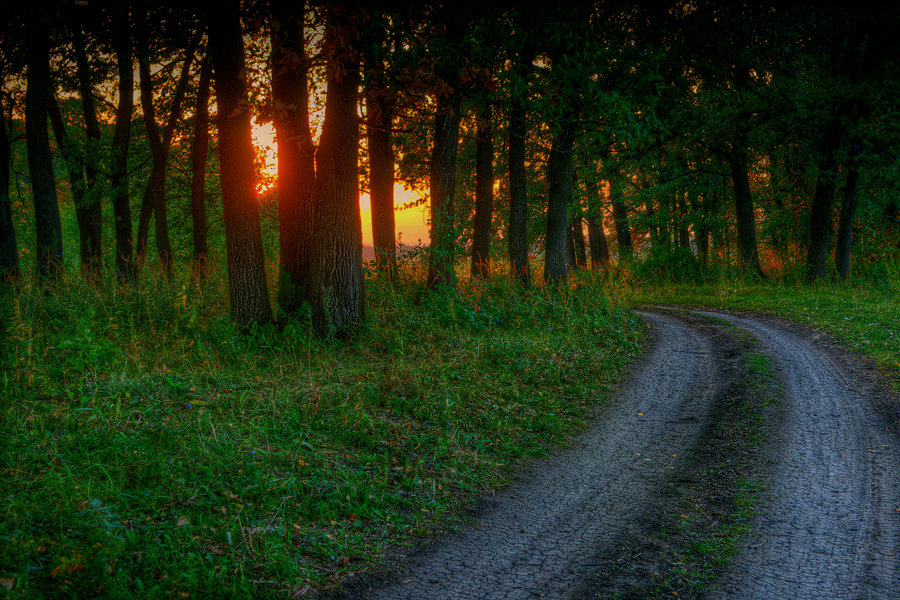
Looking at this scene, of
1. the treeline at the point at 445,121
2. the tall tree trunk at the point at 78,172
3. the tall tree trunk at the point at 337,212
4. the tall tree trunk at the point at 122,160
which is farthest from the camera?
the tall tree trunk at the point at 122,160

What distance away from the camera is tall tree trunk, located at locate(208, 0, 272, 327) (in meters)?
7.44

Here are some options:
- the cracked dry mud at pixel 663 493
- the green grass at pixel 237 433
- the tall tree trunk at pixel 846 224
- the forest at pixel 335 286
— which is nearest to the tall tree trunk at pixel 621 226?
the forest at pixel 335 286

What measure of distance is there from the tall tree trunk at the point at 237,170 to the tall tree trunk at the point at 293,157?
51cm

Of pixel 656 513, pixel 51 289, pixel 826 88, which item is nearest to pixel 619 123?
pixel 656 513

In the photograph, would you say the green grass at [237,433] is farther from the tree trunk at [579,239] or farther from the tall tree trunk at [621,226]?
the tree trunk at [579,239]

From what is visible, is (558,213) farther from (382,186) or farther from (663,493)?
(663,493)

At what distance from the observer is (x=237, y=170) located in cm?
762

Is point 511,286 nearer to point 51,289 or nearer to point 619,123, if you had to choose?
point 619,123

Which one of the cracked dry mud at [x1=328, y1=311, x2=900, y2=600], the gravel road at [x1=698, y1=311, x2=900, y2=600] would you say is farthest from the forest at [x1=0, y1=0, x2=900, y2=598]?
the gravel road at [x1=698, y1=311, x2=900, y2=600]

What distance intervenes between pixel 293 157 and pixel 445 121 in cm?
437

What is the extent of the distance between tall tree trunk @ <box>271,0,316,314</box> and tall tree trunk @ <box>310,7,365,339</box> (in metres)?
0.30

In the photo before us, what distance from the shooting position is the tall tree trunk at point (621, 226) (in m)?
23.7

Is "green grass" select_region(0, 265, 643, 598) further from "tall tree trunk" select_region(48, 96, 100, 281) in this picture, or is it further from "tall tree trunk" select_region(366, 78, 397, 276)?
"tall tree trunk" select_region(48, 96, 100, 281)

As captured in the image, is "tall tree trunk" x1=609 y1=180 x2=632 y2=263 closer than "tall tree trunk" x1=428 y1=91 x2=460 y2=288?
No
